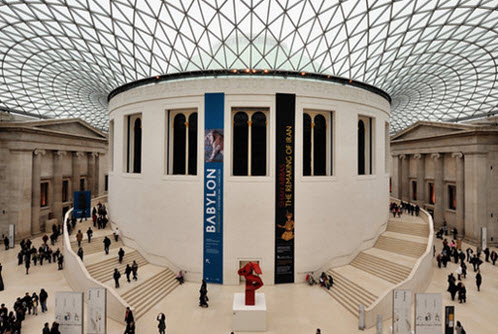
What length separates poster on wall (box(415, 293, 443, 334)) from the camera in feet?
36.0

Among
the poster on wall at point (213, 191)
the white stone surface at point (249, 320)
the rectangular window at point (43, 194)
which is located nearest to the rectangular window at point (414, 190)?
the poster on wall at point (213, 191)

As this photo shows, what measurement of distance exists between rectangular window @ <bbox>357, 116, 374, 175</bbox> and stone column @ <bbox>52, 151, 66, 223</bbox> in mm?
32810

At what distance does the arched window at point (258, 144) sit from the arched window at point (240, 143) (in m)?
0.42

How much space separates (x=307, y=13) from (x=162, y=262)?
2073 cm

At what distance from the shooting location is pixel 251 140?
19.0 m

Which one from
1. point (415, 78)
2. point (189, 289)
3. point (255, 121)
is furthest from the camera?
point (415, 78)

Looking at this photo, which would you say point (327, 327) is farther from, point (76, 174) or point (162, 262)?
point (76, 174)

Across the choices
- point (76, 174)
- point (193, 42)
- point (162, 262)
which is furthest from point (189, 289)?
point (76, 174)

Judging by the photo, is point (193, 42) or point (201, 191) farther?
point (193, 42)

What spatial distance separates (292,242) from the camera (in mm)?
18453

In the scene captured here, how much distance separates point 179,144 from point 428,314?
1704 cm

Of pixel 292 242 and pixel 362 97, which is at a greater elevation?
pixel 362 97

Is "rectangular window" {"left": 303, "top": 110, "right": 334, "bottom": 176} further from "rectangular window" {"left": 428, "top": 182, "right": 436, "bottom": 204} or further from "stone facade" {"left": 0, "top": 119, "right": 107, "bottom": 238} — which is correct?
"stone facade" {"left": 0, "top": 119, "right": 107, "bottom": 238}

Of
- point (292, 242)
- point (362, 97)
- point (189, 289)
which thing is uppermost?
point (362, 97)
